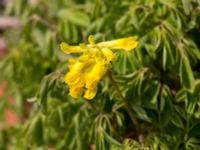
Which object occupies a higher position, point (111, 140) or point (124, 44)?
point (124, 44)

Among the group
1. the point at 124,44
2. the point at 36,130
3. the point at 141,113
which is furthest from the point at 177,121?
the point at 36,130

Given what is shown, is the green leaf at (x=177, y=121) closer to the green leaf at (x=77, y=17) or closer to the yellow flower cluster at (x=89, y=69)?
the yellow flower cluster at (x=89, y=69)

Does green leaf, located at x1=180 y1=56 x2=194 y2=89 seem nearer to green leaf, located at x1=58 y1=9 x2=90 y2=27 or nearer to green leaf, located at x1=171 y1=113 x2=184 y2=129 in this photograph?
green leaf, located at x1=171 y1=113 x2=184 y2=129

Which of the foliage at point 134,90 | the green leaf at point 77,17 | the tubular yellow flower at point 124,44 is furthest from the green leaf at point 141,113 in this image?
the green leaf at point 77,17

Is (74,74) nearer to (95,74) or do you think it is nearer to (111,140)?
(95,74)

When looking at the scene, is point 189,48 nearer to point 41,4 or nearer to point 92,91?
point 92,91

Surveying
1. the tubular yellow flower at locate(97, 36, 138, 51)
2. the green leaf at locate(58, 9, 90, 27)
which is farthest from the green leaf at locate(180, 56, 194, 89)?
the green leaf at locate(58, 9, 90, 27)

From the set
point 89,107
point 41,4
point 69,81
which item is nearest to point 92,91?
point 69,81

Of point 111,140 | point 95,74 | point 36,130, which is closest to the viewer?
point 95,74
